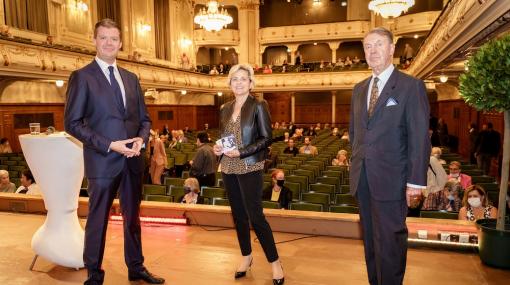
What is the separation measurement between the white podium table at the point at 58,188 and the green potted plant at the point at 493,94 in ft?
8.63

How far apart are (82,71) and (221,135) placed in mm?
905

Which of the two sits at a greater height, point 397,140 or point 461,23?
point 461,23

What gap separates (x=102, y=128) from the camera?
223 centimetres

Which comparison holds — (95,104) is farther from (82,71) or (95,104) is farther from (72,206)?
(72,206)

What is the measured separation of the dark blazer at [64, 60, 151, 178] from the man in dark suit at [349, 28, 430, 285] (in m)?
1.33

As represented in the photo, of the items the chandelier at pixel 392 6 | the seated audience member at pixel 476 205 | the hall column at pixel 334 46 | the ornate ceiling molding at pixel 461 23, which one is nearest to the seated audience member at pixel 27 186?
the seated audience member at pixel 476 205

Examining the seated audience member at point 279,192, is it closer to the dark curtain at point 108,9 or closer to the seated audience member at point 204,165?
the seated audience member at point 204,165

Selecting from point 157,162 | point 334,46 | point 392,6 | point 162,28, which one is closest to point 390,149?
point 157,162

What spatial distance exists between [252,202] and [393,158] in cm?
91

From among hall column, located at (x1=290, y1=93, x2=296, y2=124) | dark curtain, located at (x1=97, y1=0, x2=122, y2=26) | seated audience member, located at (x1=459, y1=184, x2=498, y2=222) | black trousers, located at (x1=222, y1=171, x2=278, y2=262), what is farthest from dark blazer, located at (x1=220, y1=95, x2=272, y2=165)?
hall column, located at (x1=290, y1=93, x2=296, y2=124)

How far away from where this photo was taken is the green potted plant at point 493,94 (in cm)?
253

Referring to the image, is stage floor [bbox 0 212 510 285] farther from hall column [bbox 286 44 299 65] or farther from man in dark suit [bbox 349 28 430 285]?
hall column [bbox 286 44 299 65]

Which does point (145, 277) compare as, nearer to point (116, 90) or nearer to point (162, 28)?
point (116, 90)

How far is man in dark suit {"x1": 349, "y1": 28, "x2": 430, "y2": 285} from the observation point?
74.4 inches
